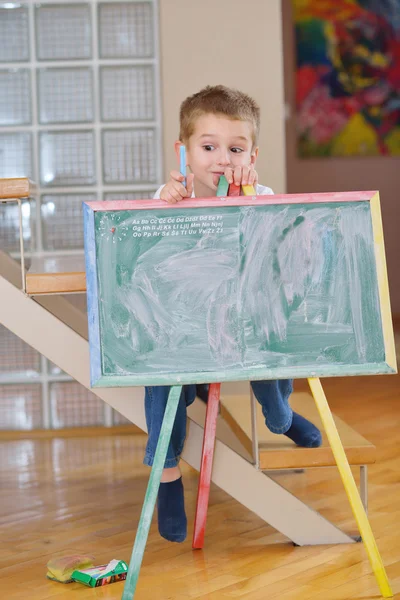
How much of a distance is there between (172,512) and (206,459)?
15 centimetres

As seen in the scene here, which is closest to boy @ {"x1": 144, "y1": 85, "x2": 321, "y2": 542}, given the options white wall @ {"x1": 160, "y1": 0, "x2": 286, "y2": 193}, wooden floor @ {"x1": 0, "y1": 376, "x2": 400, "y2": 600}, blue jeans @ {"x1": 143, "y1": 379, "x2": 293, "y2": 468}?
blue jeans @ {"x1": 143, "y1": 379, "x2": 293, "y2": 468}

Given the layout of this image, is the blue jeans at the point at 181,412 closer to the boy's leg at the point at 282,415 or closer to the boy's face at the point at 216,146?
the boy's leg at the point at 282,415

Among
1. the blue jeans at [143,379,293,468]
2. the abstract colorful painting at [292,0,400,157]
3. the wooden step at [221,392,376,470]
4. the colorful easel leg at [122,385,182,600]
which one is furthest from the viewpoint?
the abstract colorful painting at [292,0,400,157]

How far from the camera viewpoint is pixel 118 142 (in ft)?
12.6

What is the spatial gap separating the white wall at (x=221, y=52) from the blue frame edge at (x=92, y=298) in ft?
6.33

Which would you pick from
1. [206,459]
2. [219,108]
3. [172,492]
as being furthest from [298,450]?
[219,108]

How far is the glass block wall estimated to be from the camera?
3771mm

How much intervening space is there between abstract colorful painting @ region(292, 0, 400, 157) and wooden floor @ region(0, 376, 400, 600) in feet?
13.6

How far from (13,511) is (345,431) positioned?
40.3 inches

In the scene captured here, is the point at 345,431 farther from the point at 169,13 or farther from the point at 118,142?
the point at 169,13

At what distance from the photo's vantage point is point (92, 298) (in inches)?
75.2

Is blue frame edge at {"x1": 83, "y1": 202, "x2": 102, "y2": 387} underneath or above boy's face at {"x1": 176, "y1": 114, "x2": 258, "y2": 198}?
underneath

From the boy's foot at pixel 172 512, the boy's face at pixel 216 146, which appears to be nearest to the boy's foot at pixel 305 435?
the boy's foot at pixel 172 512

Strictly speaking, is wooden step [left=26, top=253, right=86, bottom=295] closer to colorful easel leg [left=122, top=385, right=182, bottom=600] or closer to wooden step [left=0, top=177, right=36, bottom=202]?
wooden step [left=0, top=177, right=36, bottom=202]
